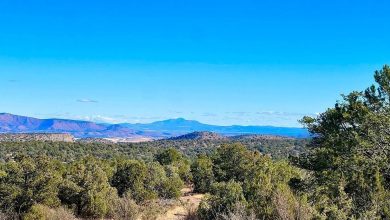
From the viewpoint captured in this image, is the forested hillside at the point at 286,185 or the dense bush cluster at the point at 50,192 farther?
the dense bush cluster at the point at 50,192

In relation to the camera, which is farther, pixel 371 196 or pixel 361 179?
pixel 361 179

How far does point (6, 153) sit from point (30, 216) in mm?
66920

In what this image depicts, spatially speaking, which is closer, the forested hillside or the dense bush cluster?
the forested hillside

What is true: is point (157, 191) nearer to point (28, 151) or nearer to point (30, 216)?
point (30, 216)

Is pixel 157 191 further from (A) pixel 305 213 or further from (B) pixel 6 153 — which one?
(B) pixel 6 153

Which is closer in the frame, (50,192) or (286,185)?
(286,185)

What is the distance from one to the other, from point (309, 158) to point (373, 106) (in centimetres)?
484

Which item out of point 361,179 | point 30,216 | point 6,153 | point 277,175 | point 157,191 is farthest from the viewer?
point 6,153

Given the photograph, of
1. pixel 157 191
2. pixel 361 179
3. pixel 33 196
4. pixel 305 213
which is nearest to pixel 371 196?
pixel 361 179

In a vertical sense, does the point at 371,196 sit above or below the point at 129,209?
above

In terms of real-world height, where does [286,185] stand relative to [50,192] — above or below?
above

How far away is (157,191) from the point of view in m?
48.6

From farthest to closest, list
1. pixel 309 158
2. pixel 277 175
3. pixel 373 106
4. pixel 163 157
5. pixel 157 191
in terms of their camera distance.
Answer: pixel 163 157 < pixel 157 191 < pixel 277 175 < pixel 309 158 < pixel 373 106

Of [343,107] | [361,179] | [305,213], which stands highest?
[343,107]
